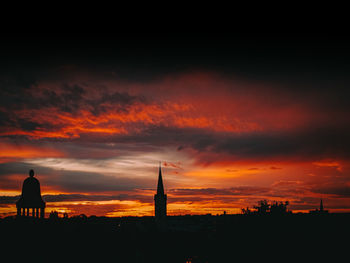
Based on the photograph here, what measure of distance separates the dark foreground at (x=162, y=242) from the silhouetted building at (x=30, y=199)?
0.79 m

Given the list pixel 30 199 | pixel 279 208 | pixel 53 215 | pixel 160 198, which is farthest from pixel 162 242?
pixel 160 198

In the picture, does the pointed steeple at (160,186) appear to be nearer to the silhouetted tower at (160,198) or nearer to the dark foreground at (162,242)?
the silhouetted tower at (160,198)

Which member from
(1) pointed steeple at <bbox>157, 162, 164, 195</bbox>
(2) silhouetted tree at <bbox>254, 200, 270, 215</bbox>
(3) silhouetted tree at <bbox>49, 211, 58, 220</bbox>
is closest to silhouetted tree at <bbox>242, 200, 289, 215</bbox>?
(2) silhouetted tree at <bbox>254, 200, 270, 215</bbox>

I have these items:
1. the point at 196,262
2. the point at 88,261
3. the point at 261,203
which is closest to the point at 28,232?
the point at 88,261

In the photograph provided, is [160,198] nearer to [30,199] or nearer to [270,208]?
[270,208]

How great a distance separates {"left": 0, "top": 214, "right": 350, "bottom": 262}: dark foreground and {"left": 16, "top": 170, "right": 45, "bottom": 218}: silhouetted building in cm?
79

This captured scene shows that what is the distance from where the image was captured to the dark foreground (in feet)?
96.9

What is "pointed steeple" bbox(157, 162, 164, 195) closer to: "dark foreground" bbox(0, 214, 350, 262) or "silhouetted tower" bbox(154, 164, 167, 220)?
"silhouetted tower" bbox(154, 164, 167, 220)

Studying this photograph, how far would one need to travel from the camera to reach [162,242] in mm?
41000

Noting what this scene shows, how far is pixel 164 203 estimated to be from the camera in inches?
5704

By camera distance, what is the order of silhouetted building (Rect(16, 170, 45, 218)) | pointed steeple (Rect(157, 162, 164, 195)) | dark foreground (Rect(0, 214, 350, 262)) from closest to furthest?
dark foreground (Rect(0, 214, 350, 262)), silhouetted building (Rect(16, 170, 45, 218)), pointed steeple (Rect(157, 162, 164, 195))

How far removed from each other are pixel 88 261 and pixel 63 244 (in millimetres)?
2304

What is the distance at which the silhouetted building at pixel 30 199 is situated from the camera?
32.9 meters

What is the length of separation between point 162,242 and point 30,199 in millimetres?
14680
